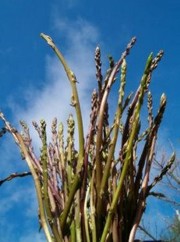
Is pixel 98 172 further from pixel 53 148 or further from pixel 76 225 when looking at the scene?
pixel 53 148

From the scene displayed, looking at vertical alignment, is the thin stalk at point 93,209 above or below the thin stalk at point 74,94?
below

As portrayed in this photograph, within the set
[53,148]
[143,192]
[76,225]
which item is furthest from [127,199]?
[53,148]

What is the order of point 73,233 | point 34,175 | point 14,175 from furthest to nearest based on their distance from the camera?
1. point 14,175
2. point 34,175
3. point 73,233

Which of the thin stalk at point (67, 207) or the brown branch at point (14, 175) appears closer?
the thin stalk at point (67, 207)

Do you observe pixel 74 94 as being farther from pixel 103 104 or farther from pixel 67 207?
pixel 67 207

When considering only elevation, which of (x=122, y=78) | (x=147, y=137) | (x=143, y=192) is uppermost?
(x=122, y=78)

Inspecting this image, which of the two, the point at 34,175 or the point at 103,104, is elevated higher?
the point at 103,104

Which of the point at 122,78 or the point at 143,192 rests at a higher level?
the point at 122,78

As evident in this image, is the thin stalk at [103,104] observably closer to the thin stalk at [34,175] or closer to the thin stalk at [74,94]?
the thin stalk at [74,94]

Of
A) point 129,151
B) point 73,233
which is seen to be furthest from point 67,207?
point 129,151

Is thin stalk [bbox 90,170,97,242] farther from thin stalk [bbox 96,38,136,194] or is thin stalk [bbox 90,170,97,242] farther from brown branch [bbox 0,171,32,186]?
brown branch [bbox 0,171,32,186]

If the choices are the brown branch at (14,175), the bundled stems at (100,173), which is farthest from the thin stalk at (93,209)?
the brown branch at (14,175)
